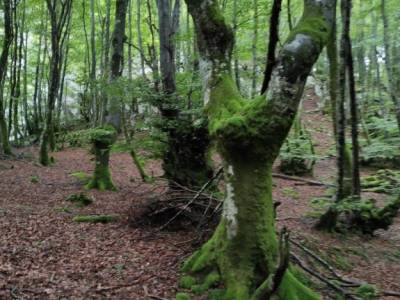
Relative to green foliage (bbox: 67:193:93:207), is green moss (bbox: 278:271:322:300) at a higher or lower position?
lower

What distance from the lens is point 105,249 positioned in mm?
6262

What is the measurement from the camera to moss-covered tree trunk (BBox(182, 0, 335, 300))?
4.18 m

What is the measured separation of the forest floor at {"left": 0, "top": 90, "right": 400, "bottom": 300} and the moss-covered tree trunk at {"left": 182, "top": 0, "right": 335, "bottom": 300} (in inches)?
32.1

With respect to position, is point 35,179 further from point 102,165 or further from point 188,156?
point 188,156

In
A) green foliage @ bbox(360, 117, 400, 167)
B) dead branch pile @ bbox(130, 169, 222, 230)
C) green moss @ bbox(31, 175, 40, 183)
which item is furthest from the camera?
green moss @ bbox(31, 175, 40, 183)

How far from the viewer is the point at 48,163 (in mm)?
15047

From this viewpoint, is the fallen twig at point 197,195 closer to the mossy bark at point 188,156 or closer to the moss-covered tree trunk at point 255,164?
the mossy bark at point 188,156

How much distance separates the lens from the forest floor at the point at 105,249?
16.0 ft

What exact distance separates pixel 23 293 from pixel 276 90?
367 cm

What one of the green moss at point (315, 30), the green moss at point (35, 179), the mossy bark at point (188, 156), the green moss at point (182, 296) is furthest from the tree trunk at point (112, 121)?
the green moss at point (315, 30)

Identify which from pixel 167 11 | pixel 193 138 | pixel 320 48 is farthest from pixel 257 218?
pixel 167 11

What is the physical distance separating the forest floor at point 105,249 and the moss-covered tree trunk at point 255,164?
0.82 metres

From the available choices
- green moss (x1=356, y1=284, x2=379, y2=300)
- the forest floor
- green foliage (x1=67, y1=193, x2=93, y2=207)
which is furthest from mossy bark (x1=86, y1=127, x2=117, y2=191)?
green moss (x1=356, y1=284, x2=379, y2=300)

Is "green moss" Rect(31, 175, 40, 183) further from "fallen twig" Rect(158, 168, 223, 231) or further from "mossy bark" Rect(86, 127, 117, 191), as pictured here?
"fallen twig" Rect(158, 168, 223, 231)
